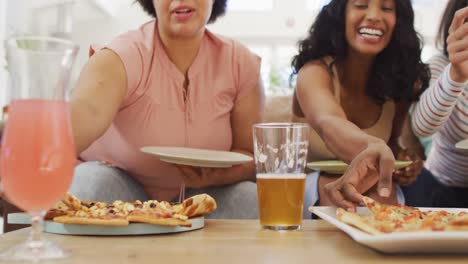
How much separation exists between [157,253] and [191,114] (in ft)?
3.56

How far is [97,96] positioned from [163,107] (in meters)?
0.26

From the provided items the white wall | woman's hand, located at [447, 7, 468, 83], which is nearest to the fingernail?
woman's hand, located at [447, 7, 468, 83]

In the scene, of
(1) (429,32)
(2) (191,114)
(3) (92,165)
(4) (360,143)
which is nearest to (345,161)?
(4) (360,143)

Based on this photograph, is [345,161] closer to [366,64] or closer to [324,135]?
[324,135]

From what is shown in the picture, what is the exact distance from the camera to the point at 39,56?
78 cm

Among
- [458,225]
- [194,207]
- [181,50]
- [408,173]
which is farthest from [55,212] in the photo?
[408,173]

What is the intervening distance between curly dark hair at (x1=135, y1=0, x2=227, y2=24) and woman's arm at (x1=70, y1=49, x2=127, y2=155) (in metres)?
0.36

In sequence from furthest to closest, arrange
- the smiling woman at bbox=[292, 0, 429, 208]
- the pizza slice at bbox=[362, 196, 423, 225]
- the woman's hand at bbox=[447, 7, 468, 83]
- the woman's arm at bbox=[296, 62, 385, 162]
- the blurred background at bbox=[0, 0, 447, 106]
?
the blurred background at bbox=[0, 0, 447, 106] → the smiling woman at bbox=[292, 0, 429, 208] → the woman's hand at bbox=[447, 7, 468, 83] → the woman's arm at bbox=[296, 62, 385, 162] → the pizza slice at bbox=[362, 196, 423, 225]

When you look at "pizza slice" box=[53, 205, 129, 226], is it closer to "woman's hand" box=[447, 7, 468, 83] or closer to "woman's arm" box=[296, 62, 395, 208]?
"woman's arm" box=[296, 62, 395, 208]

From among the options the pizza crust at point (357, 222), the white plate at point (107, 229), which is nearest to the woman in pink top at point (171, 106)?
the white plate at point (107, 229)

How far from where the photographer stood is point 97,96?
1.66 m

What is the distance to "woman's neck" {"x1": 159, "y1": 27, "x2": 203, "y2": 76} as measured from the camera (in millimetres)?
1928

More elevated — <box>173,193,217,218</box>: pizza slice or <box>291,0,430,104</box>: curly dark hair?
<box>291,0,430,104</box>: curly dark hair

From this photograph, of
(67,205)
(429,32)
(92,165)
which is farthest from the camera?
(429,32)
